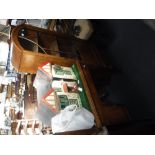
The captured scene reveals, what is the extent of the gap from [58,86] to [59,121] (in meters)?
0.70

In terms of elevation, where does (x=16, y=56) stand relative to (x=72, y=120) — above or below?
above

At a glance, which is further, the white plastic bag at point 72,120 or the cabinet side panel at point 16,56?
the cabinet side panel at point 16,56

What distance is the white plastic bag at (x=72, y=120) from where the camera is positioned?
243 cm

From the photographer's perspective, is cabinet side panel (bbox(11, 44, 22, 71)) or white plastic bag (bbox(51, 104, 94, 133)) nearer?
white plastic bag (bbox(51, 104, 94, 133))

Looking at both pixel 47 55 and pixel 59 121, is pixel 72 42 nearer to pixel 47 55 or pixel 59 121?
pixel 47 55

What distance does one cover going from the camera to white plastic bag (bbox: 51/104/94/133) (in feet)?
7.98

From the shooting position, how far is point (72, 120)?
7.97 feet

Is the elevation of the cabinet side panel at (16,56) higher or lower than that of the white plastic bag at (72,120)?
higher

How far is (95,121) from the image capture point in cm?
266

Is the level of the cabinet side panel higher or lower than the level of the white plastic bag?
higher

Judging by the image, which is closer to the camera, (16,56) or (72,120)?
(72,120)
